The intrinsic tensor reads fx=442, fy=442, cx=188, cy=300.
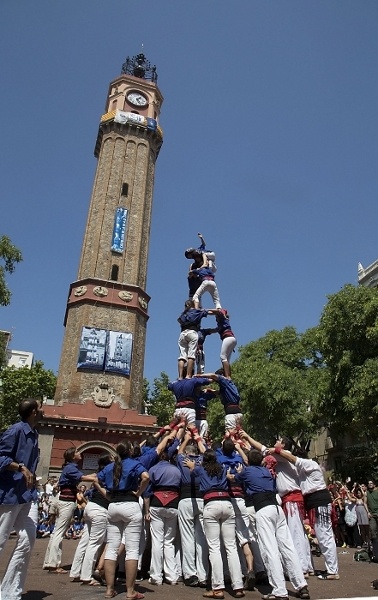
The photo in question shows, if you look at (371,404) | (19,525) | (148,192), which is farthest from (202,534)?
(148,192)

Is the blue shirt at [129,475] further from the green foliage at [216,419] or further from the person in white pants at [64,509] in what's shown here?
the green foliage at [216,419]

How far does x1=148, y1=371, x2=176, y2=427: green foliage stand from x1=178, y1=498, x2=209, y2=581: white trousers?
33.4m

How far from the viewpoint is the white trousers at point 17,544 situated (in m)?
4.80

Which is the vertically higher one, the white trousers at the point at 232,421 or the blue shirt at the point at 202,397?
A: the blue shirt at the point at 202,397

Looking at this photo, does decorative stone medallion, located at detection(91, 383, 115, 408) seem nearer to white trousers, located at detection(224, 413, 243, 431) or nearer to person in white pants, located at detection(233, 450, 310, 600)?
white trousers, located at detection(224, 413, 243, 431)

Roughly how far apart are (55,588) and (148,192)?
1422 inches

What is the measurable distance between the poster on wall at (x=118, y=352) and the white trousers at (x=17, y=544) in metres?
26.9

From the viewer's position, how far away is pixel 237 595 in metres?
5.81

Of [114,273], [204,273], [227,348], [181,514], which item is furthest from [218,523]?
[114,273]

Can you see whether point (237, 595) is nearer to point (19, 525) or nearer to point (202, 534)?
point (202, 534)

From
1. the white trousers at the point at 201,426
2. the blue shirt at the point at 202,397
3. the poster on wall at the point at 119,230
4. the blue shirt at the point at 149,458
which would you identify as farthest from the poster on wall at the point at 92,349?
the blue shirt at the point at 149,458

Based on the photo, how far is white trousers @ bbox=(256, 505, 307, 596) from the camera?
→ 555 cm

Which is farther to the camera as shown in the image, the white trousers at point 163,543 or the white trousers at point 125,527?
the white trousers at point 163,543

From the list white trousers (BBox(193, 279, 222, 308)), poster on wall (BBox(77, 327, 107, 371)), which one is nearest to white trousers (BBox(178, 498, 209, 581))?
white trousers (BBox(193, 279, 222, 308))
